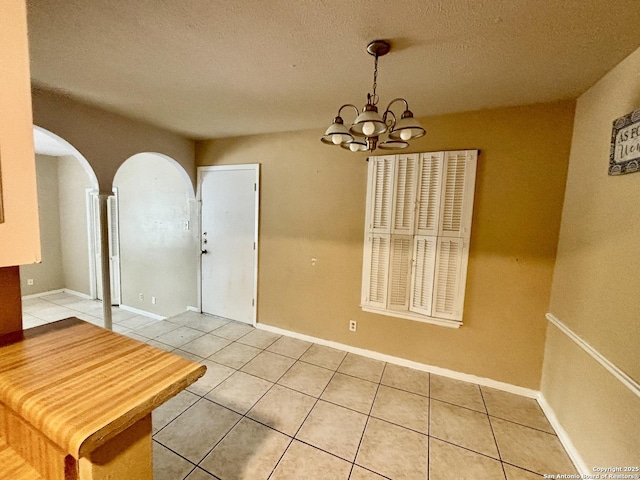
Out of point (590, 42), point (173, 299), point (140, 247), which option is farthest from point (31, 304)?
point (590, 42)

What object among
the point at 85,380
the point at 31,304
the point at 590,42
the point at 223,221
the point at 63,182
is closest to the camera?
the point at 85,380

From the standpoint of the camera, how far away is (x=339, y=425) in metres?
1.95

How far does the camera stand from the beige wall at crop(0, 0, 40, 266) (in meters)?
0.58

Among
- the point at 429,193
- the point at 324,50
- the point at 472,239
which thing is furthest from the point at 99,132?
the point at 472,239

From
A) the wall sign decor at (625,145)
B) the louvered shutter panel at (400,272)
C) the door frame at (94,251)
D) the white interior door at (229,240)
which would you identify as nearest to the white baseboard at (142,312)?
the door frame at (94,251)

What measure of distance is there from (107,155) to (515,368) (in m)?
4.29

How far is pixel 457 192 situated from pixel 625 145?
1.03 meters

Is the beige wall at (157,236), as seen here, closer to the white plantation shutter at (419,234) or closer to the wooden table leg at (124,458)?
the white plantation shutter at (419,234)

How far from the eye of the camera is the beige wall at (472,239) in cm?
220

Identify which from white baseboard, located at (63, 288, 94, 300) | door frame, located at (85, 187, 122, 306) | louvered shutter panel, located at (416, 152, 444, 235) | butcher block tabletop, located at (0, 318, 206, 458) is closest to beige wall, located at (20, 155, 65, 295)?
white baseboard, located at (63, 288, 94, 300)

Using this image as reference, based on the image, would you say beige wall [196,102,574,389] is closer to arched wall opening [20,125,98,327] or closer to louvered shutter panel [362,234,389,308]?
louvered shutter panel [362,234,389,308]

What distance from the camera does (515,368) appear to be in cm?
235

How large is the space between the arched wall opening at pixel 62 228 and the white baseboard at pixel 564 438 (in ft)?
21.5

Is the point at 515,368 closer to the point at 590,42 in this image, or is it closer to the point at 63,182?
the point at 590,42
